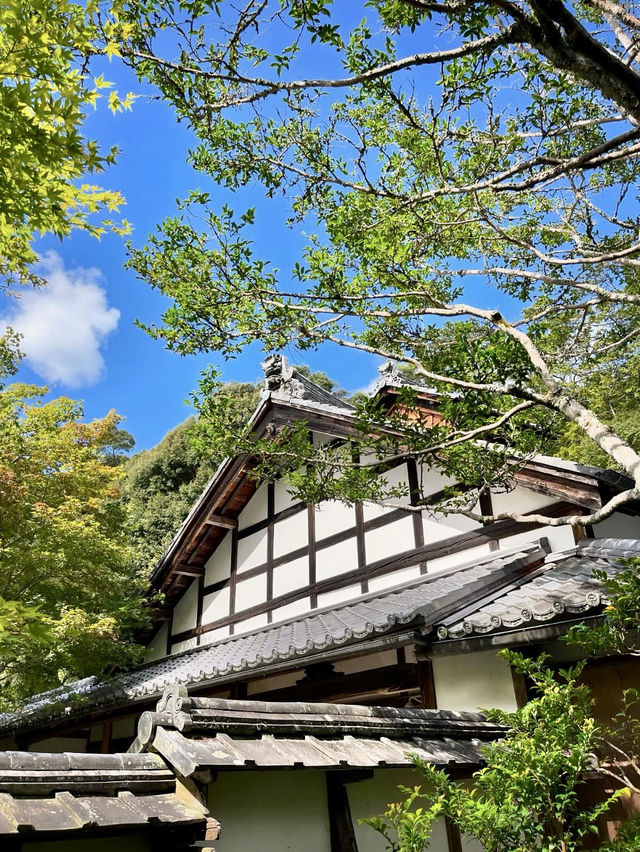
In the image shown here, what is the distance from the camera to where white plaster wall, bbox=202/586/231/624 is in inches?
482

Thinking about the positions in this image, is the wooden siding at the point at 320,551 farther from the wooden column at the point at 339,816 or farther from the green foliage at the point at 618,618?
the wooden column at the point at 339,816

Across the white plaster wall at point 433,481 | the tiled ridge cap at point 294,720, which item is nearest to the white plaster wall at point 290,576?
the white plaster wall at point 433,481

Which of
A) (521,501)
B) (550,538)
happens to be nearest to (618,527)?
(550,538)

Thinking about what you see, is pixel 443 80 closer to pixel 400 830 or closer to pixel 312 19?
pixel 312 19

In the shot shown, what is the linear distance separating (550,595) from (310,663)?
2899 millimetres

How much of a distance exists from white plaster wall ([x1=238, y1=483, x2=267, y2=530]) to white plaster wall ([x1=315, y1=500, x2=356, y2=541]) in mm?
1669

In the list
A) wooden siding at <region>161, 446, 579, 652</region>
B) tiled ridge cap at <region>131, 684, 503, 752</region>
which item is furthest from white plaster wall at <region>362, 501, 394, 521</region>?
tiled ridge cap at <region>131, 684, 503, 752</region>

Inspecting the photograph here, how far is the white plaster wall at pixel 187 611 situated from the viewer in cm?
1299

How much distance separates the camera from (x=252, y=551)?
1205 cm

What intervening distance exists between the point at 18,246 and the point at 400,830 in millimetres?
3964

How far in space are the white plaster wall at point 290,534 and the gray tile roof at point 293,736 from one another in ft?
20.5

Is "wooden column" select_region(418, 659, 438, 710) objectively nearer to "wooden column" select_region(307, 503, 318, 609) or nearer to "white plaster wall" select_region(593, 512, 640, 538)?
"white plaster wall" select_region(593, 512, 640, 538)

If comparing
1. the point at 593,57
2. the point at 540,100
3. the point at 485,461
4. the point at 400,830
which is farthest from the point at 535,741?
the point at 540,100

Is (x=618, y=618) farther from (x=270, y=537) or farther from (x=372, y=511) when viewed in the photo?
(x=270, y=537)
